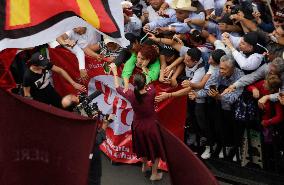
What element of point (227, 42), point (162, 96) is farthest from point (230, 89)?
point (162, 96)

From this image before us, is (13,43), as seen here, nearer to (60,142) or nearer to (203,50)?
(60,142)

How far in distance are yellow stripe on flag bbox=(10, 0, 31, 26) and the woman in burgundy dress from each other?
2.03 meters

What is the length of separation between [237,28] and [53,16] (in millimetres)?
3520

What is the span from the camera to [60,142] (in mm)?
4270

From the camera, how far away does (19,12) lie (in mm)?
5027

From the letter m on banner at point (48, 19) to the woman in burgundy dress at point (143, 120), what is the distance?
151 centimetres

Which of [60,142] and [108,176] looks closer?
[60,142]

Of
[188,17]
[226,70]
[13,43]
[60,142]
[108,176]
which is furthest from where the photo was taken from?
[188,17]

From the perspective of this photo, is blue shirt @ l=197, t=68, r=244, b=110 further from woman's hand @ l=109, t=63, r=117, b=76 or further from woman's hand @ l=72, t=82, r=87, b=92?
woman's hand @ l=72, t=82, r=87, b=92

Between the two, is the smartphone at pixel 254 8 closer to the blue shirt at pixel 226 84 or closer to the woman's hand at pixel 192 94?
the blue shirt at pixel 226 84

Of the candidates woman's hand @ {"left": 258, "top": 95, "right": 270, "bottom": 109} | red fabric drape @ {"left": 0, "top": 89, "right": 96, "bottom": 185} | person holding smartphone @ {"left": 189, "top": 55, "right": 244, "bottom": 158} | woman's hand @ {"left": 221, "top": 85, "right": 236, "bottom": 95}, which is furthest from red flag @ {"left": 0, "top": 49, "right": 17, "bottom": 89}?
red fabric drape @ {"left": 0, "top": 89, "right": 96, "bottom": 185}

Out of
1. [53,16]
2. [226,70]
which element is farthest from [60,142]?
[226,70]

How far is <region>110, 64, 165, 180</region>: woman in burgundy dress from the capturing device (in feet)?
22.7

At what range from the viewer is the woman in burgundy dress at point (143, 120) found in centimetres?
692
